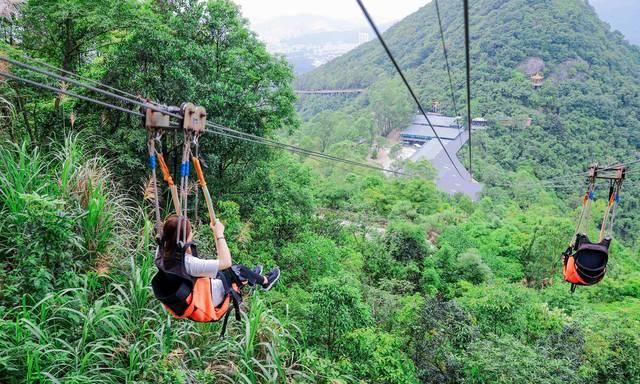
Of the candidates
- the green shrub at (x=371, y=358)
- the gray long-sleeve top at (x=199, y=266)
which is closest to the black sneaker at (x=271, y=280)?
the gray long-sleeve top at (x=199, y=266)

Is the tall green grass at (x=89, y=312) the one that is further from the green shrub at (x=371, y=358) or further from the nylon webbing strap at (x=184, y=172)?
the nylon webbing strap at (x=184, y=172)

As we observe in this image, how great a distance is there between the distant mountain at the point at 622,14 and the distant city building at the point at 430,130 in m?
76.7

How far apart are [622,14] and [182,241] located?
14000cm

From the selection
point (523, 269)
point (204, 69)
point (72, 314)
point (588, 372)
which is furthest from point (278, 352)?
point (523, 269)

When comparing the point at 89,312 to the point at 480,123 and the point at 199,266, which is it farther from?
the point at 480,123

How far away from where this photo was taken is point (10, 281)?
290 centimetres

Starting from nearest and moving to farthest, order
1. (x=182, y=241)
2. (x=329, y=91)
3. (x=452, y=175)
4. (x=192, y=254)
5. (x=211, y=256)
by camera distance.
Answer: (x=182, y=241) < (x=192, y=254) < (x=211, y=256) < (x=452, y=175) < (x=329, y=91)

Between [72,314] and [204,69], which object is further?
[204,69]

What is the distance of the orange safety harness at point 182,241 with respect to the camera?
1.92m

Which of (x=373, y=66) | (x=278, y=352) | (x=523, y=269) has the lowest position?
(x=523, y=269)

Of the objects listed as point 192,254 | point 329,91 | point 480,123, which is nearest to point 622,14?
point 329,91

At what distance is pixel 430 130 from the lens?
154ft

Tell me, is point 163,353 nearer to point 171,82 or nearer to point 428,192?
point 171,82

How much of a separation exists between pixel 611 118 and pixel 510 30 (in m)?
17.7
